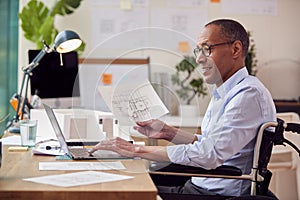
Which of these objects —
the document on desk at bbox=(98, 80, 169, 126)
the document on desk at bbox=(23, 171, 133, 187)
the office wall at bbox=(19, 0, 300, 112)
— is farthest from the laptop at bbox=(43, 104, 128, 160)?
the office wall at bbox=(19, 0, 300, 112)

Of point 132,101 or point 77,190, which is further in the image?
point 132,101

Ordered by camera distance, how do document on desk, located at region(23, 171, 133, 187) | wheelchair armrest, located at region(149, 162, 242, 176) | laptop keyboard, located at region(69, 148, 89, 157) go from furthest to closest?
laptop keyboard, located at region(69, 148, 89, 157), wheelchair armrest, located at region(149, 162, 242, 176), document on desk, located at region(23, 171, 133, 187)

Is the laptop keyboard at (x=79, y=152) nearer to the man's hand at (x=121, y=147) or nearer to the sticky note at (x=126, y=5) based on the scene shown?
the man's hand at (x=121, y=147)

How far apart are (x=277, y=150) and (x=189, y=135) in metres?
1.45

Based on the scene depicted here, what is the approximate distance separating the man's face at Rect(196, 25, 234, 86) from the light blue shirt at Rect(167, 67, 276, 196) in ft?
0.38

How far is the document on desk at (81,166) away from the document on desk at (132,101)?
0.17 meters

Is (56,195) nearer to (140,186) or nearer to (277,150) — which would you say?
(140,186)

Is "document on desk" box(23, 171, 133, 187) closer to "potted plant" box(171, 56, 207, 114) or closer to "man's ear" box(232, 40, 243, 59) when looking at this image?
"man's ear" box(232, 40, 243, 59)

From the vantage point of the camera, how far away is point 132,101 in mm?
1901

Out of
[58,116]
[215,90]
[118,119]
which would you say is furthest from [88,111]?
[215,90]

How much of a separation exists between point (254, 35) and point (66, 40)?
258cm

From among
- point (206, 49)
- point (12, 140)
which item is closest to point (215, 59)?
point (206, 49)

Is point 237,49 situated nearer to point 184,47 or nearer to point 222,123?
point 222,123

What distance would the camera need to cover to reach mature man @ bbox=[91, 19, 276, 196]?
75.4 inches
